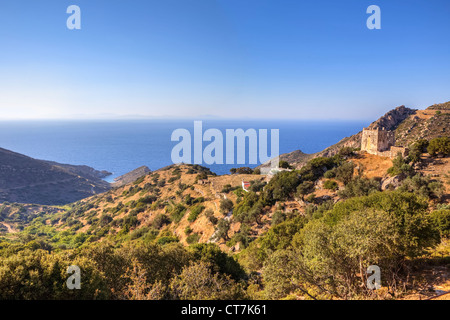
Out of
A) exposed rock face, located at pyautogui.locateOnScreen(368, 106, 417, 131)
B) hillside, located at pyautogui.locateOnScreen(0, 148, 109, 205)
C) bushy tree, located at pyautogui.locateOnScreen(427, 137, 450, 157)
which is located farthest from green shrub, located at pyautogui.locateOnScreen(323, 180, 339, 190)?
hillside, located at pyautogui.locateOnScreen(0, 148, 109, 205)

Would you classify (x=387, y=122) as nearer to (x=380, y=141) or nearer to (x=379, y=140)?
(x=380, y=141)

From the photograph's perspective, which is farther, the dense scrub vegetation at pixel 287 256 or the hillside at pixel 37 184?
the hillside at pixel 37 184

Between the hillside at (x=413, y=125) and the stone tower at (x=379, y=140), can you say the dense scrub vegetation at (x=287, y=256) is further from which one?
the hillside at (x=413, y=125)

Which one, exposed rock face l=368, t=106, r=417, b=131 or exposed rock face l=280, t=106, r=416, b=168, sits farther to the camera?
exposed rock face l=368, t=106, r=417, b=131

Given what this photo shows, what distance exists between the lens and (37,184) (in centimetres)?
8681

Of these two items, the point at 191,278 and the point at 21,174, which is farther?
the point at 21,174

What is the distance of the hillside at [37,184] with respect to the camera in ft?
261

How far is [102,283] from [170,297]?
10.8ft

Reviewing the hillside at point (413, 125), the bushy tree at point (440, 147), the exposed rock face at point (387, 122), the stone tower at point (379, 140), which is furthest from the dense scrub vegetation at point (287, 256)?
the exposed rock face at point (387, 122)

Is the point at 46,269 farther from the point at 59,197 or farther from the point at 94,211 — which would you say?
the point at 59,197

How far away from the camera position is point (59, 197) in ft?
276

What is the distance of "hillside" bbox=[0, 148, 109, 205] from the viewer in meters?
79.5

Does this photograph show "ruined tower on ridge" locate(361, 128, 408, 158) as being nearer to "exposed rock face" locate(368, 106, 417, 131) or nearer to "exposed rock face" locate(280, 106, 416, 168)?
"exposed rock face" locate(280, 106, 416, 168)

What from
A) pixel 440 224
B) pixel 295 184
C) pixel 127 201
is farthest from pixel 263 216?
pixel 127 201
